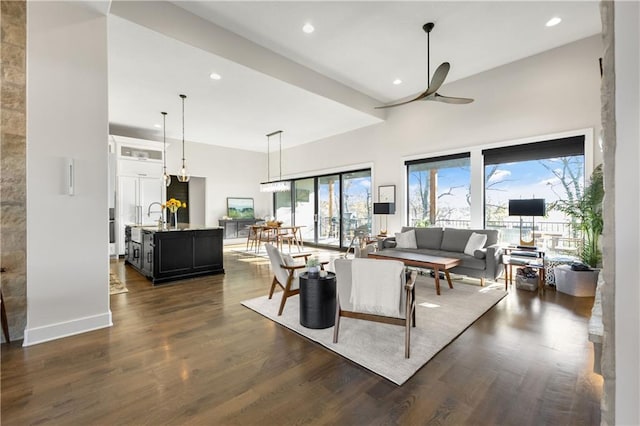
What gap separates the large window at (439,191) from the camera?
594 cm

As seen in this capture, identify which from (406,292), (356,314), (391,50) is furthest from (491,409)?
(391,50)

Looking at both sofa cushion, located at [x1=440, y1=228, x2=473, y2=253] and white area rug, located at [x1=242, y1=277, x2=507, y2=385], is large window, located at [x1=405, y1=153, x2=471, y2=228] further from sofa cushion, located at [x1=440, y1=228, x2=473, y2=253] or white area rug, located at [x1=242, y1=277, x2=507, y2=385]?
white area rug, located at [x1=242, y1=277, x2=507, y2=385]

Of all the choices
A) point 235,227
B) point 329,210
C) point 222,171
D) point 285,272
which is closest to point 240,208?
point 235,227

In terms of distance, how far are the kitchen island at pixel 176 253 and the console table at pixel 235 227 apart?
373 cm

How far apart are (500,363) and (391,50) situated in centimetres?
444

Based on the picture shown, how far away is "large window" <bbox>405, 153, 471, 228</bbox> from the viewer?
5941 millimetres

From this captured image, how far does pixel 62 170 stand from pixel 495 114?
6.42 meters

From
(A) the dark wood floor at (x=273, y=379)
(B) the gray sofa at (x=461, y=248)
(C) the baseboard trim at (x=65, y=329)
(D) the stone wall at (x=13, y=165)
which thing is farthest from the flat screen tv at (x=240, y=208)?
(D) the stone wall at (x=13, y=165)

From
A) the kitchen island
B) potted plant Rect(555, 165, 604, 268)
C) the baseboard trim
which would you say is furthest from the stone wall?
potted plant Rect(555, 165, 604, 268)

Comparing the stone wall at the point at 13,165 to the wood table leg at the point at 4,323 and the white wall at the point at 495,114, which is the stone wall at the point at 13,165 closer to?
the wood table leg at the point at 4,323

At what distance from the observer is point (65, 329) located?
278 cm

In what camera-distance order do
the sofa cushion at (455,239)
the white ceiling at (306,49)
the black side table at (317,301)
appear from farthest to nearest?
the sofa cushion at (455,239) < the white ceiling at (306,49) < the black side table at (317,301)

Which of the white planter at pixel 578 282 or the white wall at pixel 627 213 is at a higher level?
the white wall at pixel 627 213

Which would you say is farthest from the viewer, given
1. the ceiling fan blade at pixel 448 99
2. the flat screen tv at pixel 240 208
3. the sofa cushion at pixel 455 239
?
the flat screen tv at pixel 240 208
